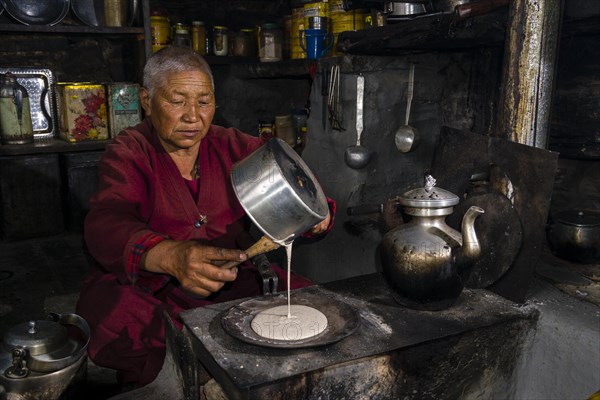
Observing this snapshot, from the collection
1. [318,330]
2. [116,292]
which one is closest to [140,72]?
[116,292]

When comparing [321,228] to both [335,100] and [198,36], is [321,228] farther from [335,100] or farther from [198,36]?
[198,36]

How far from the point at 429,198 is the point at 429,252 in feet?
0.51

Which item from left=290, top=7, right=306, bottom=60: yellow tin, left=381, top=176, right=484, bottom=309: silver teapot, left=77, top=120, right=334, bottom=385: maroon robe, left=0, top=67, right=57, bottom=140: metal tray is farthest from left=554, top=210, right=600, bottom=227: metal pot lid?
left=0, top=67, right=57, bottom=140: metal tray

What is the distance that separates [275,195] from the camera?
4.23ft

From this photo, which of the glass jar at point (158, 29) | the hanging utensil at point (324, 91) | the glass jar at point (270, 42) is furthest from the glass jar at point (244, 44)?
the hanging utensil at point (324, 91)

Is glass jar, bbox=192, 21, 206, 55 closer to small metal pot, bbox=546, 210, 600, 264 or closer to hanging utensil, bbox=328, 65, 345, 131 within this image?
hanging utensil, bbox=328, 65, 345, 131

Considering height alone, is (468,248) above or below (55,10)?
below

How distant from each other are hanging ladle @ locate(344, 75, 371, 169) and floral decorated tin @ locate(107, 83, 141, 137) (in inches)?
71.3

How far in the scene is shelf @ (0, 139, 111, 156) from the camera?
3.54 m

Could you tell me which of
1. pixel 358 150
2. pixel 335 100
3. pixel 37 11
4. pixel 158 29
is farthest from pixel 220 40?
pixel 358 150

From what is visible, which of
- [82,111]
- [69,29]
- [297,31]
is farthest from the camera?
[82,111]

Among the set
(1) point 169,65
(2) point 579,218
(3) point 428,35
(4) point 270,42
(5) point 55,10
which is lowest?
(2) point 579,218

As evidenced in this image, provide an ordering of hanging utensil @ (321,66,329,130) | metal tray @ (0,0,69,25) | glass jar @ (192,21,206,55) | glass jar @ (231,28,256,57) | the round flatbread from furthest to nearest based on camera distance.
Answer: glass jar @ (231,28,256,57)
glass jar @ (192,21,206,55)
metal tray @ (0,0,69,25)
hanging utensil @ (321,66,329,130)
the round flatbread

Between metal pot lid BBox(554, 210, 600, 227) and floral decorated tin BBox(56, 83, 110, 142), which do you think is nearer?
metal pot lid BBox(554, 210, 600, 227)
